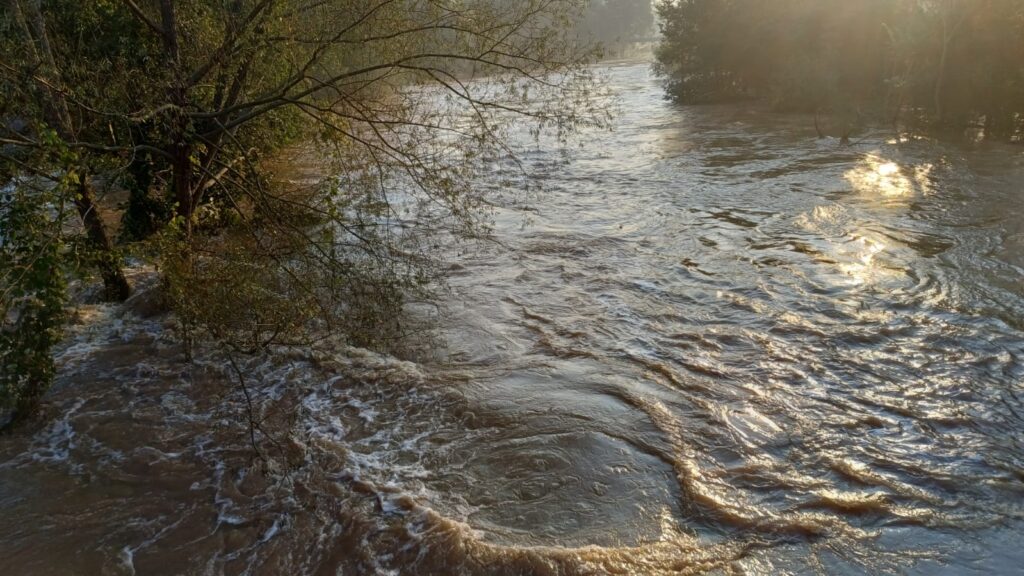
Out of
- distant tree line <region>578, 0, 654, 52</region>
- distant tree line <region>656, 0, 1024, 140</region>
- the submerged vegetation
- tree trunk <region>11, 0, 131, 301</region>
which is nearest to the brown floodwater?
the submerged vegetation

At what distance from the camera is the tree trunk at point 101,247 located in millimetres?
6680

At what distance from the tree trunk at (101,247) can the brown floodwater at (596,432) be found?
0.38m

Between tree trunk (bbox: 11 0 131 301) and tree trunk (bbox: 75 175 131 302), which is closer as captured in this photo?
tree trunk (bbox: 75 175 131 302)

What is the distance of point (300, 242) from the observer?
23.9 ft

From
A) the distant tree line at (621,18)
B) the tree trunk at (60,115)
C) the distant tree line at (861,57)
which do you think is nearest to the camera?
the tree trunk at (60,115)

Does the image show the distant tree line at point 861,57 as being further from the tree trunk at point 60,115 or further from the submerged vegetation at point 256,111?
the tree trunk at point 60,115

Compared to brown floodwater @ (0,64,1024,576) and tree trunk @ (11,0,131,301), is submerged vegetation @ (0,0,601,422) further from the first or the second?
brown floodwater @ (0,64,1024,576)

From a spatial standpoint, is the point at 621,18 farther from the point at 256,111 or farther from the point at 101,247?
the point at 101,247

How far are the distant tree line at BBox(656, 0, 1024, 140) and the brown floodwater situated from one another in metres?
9.79

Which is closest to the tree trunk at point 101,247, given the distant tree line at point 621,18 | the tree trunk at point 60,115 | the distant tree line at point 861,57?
the tree trunk at point 60,115

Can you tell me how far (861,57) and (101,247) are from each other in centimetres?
2389

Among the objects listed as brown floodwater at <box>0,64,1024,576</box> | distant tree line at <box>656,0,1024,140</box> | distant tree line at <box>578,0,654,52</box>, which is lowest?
brown floodwater at <box>0,64,1024,576</box>

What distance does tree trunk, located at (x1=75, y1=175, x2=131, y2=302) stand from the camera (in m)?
6.68

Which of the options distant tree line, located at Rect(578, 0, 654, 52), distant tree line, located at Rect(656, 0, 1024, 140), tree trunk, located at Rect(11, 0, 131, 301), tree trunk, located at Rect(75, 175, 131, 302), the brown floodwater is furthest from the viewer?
distant tree line, located at Rect(578, 0, 654, 52)
